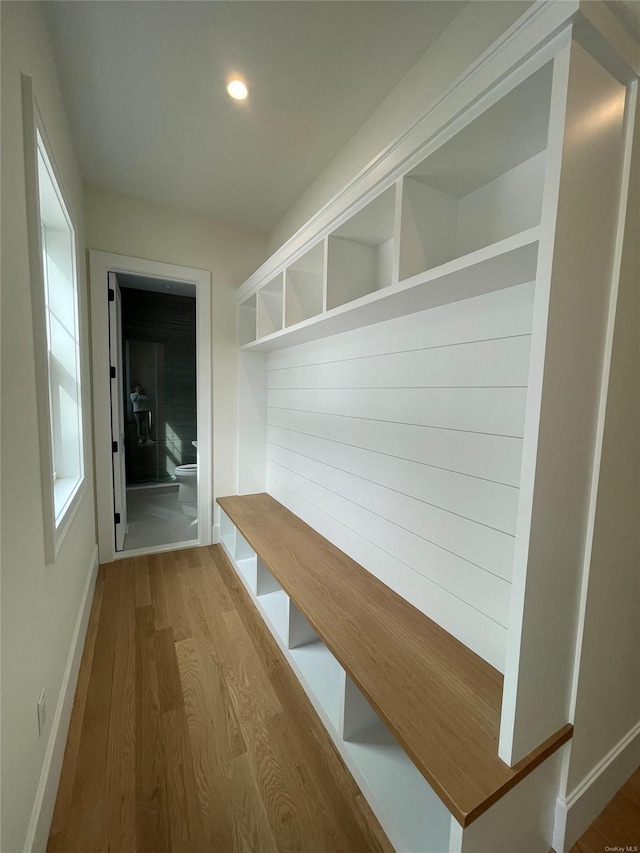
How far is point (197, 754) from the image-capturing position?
130 centimetres

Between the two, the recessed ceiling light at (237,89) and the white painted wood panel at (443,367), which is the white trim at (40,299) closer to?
the recessed ceiling light at (237,89)

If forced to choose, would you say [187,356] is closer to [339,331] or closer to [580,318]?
[339,331]

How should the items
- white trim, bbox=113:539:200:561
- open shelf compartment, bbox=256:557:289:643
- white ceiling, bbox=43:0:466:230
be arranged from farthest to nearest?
white trim, bbox=113:539:200:561 → open shelf compartment, bbox=256:557:289:643 → white ceiling, bbox=43:0:466:230

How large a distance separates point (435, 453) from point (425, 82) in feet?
4.99

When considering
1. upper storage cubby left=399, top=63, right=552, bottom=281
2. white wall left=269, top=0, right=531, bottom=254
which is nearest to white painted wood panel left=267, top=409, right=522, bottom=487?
upper storage cubby left=399, top=63, right=552, bottom=281

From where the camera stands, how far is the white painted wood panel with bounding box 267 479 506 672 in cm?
116

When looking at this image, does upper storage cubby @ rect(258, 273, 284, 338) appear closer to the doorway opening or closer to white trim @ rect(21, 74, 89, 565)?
white trim @ rect(21, 74, 89, 565)

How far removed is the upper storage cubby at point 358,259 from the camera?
155 centimetres

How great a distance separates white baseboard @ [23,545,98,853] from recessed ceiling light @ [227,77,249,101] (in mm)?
2649

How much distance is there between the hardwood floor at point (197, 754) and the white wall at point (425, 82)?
7.23ft

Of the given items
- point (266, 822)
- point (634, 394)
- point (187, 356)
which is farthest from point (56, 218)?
point (187, 356)

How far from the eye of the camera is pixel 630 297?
0.92 meters

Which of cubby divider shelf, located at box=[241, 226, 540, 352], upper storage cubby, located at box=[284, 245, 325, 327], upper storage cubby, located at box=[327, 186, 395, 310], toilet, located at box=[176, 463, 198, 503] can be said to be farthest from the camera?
toilet, located at box=[176, 463, 198, 503]

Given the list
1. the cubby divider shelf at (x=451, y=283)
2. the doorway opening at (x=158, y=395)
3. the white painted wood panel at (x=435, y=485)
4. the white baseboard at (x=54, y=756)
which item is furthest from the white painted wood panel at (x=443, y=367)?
the doorway opening at (x=158, y=395)
